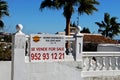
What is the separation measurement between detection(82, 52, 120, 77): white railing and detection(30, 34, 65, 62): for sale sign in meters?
0.91

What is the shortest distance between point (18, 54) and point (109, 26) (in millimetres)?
49632

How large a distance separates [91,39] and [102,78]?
91.6 feet

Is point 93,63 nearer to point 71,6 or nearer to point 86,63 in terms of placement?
point 86,63

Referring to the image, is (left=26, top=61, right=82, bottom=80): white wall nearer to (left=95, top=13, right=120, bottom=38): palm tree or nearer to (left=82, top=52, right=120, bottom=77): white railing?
(left=82, top=52, right=120, bottom=77): white railing

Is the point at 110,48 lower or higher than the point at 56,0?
lower

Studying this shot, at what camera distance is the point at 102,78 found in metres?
12.3

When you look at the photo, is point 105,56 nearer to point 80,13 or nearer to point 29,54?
point 29,54

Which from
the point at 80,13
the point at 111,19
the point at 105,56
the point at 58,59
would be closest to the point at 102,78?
the point at 105,56

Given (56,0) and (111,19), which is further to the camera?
(111,19)

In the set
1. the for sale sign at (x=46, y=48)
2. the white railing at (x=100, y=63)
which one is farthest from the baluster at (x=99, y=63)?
the for sale sign at (x=46, y=48)

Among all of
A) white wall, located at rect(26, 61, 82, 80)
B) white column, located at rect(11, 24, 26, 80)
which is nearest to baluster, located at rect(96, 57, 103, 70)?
white wall, located at rect(26, 61, 82, 80)

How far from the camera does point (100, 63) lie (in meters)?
12.4

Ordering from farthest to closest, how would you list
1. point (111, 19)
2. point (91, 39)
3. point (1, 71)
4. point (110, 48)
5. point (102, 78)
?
point (111, 19) < point (91, 39) < point (110, 48) < point (102, 78) < point (1, 71)

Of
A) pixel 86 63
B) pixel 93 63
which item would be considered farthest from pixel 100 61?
pixel 86 63
